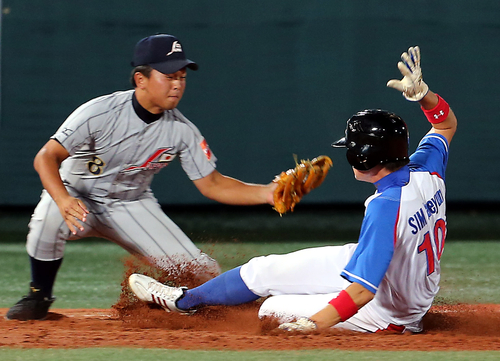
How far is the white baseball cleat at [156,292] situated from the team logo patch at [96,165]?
70cm

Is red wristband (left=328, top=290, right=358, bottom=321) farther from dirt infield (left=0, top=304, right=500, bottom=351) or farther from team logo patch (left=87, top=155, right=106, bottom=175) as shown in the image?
team logo patch (left=87, top=155, right=106, bottom=175)

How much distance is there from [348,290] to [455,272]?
3.08 metres

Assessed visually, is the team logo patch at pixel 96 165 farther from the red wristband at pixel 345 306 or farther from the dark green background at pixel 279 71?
the dark green background at pixel 279 71

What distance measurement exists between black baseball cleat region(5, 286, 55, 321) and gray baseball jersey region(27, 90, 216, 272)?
22 cm

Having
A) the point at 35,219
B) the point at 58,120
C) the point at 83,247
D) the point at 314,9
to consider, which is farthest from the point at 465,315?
the point at 58,120

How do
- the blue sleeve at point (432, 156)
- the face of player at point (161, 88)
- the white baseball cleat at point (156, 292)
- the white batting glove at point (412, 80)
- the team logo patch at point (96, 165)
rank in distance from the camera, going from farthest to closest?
the team logo patch at point (96, 165) < the face of player at point (161, 88) < the white baseball cleat at point (156, 292) < the white batting glove at point (412, 80) < the blue sleeve at point (432, 156)

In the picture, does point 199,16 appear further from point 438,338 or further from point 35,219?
point 438,338

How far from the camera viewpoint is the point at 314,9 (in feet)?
26.5

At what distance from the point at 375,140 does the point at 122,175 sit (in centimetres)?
172

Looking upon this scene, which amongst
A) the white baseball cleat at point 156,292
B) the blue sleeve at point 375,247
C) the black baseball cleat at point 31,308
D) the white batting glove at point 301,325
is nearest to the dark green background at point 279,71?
the black baseball cleat at point 31,308

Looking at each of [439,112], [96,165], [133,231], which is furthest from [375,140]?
[96,165]

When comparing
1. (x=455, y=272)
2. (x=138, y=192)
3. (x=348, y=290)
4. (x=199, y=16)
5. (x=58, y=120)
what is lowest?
(x=455, y=272)

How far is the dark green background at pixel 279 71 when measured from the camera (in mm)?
8047

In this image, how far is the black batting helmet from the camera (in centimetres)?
291
